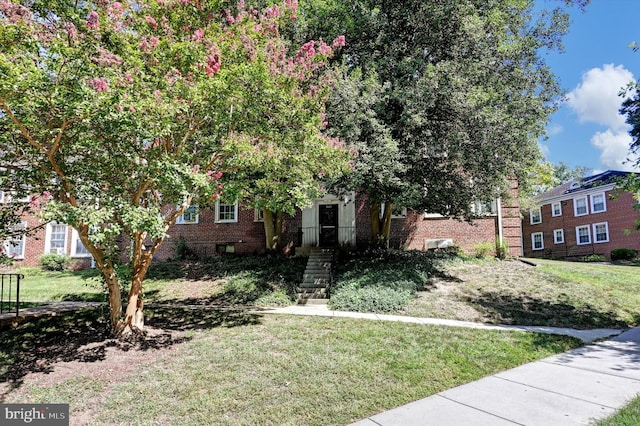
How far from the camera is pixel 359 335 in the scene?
7.32 metres

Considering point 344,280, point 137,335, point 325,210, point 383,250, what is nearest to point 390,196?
point 344,280

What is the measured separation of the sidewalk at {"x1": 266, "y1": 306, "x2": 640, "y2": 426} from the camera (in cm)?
408

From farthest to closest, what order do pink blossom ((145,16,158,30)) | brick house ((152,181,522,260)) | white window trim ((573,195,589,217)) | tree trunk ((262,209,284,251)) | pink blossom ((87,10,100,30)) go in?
white window trim ((573,195,589,217))
tree trunk ((262,209,284,251))
brick house ((152,181,522,260))
pink blossom ((145,16,158,30))
pink blossom ((87,10,100,30))

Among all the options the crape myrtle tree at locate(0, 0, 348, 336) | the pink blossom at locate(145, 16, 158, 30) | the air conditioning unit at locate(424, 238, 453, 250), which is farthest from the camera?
the air conditioning unit at locate(424, 238, 453, 250)

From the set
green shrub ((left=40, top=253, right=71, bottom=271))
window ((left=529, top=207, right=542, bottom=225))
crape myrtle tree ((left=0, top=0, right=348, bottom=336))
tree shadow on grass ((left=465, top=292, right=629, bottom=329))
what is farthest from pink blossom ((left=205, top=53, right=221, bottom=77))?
window ((left=529, top=207, right=542, bottom=225))

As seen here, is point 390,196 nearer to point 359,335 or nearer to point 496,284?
point 496,284

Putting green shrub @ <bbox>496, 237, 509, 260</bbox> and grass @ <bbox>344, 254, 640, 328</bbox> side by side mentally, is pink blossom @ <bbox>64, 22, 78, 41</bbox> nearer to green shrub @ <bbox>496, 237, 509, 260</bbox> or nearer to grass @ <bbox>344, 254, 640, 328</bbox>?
grass @ <bbox>344, 254, 640, 328</bbox>

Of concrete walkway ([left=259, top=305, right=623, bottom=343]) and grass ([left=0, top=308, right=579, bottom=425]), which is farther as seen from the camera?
concrete walkway ([left=259, top=305, right=623, bottom=343])

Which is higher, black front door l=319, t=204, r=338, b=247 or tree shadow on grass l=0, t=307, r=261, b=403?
Answer: black front door l=319, t=204, r=338, b=247

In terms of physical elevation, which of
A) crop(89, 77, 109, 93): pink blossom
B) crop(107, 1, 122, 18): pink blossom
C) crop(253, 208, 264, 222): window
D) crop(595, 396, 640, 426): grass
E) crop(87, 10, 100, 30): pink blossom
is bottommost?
crop(595, 396, 640, 426): grass

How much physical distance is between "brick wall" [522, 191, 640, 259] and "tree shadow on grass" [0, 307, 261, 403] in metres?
25.2

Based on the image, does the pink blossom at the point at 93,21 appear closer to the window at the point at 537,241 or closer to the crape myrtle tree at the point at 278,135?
the crape myrtle tree at the point at 278,135

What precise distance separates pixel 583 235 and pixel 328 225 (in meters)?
23.2

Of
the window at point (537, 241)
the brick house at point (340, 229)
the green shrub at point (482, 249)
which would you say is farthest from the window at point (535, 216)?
the green shrub at point (482, 249)
